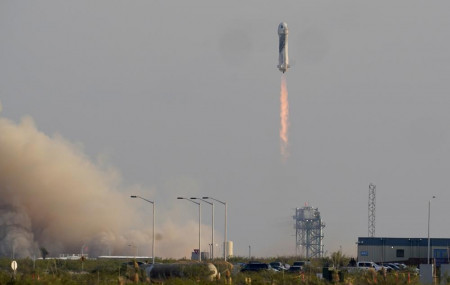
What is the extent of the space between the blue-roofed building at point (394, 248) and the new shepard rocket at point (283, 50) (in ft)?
115

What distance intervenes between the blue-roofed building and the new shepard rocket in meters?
35.2

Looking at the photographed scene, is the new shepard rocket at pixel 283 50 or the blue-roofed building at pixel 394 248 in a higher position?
the new shepard rocket at pixel 283 50

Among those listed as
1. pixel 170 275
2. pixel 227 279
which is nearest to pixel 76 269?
pixel 170 275

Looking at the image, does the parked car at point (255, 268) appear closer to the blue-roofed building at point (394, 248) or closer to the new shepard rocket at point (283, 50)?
the new shepard rocket at point (283, 50)

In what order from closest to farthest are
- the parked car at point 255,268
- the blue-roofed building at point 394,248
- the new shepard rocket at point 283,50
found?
the parked car at point 255,268
the new shepard rocket at point 283,50
the blue-roofed building at point 394,248

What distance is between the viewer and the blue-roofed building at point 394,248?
146500mm

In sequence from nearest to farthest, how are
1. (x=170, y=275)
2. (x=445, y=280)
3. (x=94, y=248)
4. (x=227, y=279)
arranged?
(x=445, y=280), (x=227, y=279), (x=170, y=275), (x=94, y=248)

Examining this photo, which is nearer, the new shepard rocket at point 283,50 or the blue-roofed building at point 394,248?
the new shepard rocket at point 283,50

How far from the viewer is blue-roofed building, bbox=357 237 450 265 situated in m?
146

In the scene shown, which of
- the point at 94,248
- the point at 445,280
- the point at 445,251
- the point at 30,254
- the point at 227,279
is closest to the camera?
the point at 445,280

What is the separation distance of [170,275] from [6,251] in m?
87.8

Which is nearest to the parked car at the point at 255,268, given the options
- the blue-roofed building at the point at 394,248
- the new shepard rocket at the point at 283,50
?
the new shepard rocket at the point at 283,50

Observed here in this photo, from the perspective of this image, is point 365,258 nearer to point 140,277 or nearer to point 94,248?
point 94,248

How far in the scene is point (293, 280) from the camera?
8319cm
